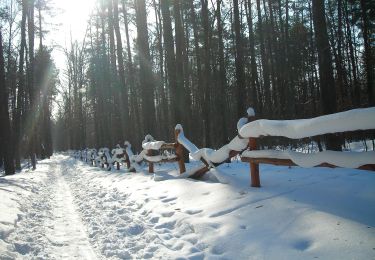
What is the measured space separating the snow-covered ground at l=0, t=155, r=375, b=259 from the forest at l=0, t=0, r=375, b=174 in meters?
3.42

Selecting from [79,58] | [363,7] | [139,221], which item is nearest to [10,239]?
[139,221]

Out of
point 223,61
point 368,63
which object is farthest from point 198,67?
point 368,63

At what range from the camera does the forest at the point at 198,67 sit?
13461mm

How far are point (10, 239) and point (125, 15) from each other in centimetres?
2055

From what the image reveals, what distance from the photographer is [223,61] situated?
18.3 m

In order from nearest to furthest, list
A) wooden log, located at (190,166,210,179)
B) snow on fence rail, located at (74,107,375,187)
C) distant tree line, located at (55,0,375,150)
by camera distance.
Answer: snow on fence rail, located at (74,107,375,187) < wooden log, located at (190,166,210,179) < distant tree line, located at (55,0,375,150)

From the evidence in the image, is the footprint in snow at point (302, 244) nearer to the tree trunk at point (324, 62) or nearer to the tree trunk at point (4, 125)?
the tree trunk at point (324, 62)

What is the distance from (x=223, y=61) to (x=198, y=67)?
12.6 feet

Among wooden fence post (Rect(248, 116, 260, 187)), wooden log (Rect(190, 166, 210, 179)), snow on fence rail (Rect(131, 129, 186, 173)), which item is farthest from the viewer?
snow on fence rail (Rect(131, 129, 186, 173))

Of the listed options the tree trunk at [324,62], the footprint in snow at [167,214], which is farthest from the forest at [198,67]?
the footprint in snow at [167,214]

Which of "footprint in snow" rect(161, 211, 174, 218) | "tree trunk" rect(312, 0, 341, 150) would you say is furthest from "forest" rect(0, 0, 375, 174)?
"footprint in snow" rect(161, 211, 174, 218)

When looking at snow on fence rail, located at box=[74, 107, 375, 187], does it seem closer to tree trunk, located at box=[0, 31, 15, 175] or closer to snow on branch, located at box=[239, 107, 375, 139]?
snow on branch, located at box=[239, 107, 375, 139]

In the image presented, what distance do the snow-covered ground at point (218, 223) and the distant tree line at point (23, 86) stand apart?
10.1 metres

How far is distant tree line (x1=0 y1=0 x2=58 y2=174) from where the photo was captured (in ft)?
55.4
